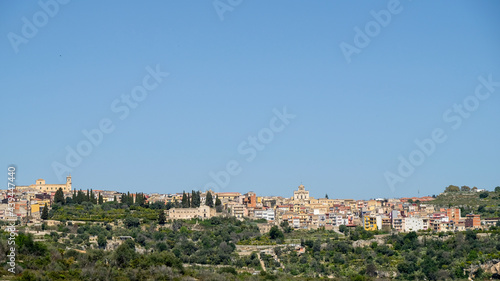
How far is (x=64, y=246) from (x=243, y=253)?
37.0ft

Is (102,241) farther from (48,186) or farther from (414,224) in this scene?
(48,186)

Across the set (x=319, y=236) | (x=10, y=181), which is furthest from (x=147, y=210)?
(x=10, y=181)

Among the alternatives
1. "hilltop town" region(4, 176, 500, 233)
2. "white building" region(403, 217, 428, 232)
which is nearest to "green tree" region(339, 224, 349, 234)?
"hilltop town" region(4, 176, 500, 233)

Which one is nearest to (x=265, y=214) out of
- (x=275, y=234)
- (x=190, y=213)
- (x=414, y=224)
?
(x=190, y=213)

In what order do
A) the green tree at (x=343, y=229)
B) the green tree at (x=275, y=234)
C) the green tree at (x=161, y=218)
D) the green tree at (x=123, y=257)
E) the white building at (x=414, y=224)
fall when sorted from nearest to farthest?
the green tree at (x=123, y=257)
the green tree at (x=275, y=234)
the green tree at (x=161, y=218)
the green tree at (x=343, y=229)
the white building at (x=414, y=224)

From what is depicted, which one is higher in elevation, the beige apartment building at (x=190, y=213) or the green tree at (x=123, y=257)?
the beige apartment building at (x=190, y=213)

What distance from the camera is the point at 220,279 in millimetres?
28359

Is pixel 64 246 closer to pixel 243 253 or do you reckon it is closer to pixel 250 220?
pixel 243 253

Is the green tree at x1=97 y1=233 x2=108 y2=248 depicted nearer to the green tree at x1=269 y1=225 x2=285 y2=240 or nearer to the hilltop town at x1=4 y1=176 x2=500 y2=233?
the hilltop town at x1=4 y1=176 x2=500 y2=233

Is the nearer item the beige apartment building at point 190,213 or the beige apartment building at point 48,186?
the beige apartment building at point 190,213

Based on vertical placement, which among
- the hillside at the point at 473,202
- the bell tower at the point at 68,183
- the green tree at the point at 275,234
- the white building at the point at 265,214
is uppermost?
the bell tower at the point at 68,183

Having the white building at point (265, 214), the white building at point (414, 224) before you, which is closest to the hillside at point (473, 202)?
the white building at point (414, 224)

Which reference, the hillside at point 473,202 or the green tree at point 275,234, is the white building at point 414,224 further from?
the green tree at point 275,234

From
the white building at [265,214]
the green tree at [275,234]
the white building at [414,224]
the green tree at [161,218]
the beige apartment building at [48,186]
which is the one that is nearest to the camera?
the green tree at [275,234]
